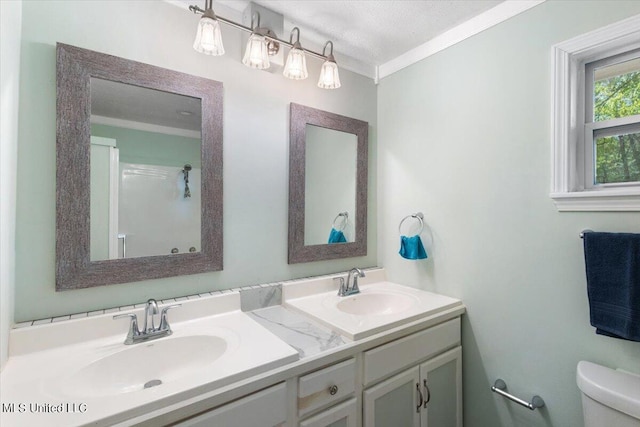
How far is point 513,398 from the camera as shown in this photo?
1.33 meters

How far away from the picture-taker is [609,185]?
119cm

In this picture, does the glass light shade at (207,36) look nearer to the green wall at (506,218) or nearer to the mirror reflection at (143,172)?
the mirror reflection at (143,172)

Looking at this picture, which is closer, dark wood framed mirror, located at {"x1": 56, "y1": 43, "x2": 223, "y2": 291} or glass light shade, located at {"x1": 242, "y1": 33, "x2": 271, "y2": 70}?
dark wood framed mirror, located at {"x1": 56, "y1": 43, "x2": 223, "y2": 291}

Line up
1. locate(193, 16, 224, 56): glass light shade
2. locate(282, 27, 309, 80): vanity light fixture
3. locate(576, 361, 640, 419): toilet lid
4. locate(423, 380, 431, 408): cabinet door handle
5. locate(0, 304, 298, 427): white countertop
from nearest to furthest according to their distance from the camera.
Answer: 1. locate(0, 304, 298, 427): white countertop
2. locate(576, 361, 640, 419): toilet lid
3. locate(193, 16, 224, 56): glass light shade
4. locate(423, 380, 431, 408): cabinet door handle
5. locate(282, 27, 309, 80): vanity light fixture

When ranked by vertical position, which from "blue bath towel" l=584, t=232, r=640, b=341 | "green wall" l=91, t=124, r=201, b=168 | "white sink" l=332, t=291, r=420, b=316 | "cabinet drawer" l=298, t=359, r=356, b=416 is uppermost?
"green wall" l=91, t=124, r=201, b=168

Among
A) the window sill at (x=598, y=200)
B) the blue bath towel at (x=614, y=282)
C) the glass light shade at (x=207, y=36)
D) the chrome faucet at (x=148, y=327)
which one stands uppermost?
the glass light shade at (x=207, y=36)

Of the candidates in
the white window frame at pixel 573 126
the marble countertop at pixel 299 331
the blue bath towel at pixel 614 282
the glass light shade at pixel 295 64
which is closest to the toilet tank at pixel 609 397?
the blue bath towel at pixel 614 282

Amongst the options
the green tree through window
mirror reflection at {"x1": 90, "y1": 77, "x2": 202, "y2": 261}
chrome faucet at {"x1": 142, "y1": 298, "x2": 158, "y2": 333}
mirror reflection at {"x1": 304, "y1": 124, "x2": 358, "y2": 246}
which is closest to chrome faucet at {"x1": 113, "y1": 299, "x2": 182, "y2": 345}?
chrome faucet at {"x1": 142, "y1": 298, "x2": 158, "y2": 333}

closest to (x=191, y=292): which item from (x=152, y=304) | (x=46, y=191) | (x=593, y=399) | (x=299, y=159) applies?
(x=152, y=304)

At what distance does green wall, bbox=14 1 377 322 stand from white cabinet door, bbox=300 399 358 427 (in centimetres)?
70

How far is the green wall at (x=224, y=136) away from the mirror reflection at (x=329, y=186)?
15 centimetres

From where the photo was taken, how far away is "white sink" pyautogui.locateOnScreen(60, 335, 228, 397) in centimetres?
94

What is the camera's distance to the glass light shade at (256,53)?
4.52 feet

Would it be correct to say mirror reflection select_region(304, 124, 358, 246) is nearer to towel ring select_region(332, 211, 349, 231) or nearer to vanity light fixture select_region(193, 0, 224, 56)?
towel ring select_region(332, 211, 349, 231)
